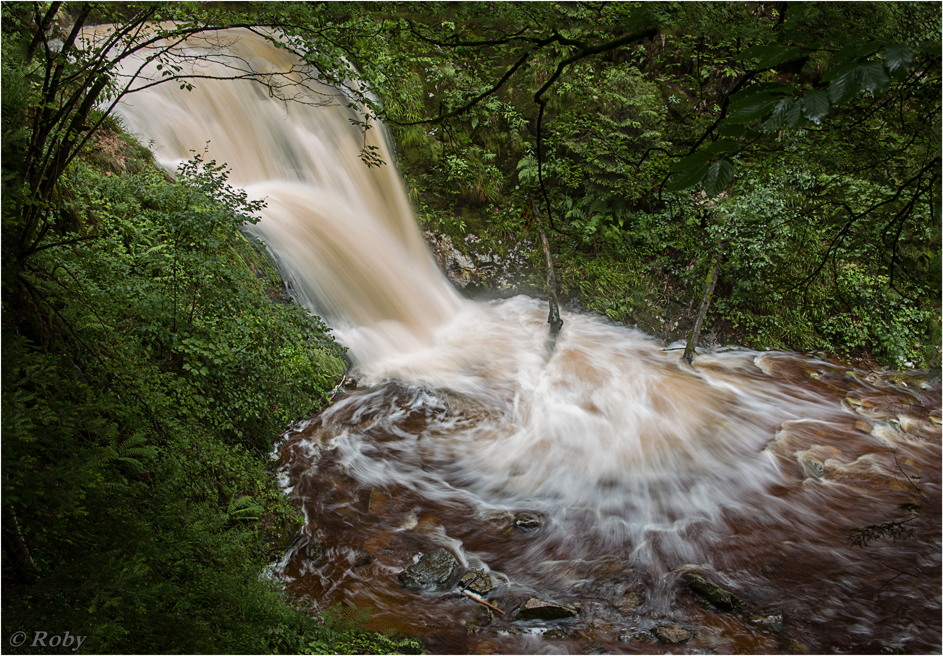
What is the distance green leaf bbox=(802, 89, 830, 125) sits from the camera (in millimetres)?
1051

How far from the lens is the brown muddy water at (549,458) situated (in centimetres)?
411

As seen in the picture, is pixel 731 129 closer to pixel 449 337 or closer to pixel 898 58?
pixel 898 58

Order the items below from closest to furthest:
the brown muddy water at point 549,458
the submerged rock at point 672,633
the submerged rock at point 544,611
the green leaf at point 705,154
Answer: the green leaf at point 705,154 → the submerged rock at point 672,633 → the submerged rock at point 544,611 → the brown muddy water at point 549,458

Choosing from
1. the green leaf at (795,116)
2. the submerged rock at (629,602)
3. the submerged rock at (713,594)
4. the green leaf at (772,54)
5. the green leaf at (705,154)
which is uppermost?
the green leaf at (772,54)

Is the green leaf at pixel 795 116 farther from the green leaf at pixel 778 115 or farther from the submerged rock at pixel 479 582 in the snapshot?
the submerged rock at pixel 479 582

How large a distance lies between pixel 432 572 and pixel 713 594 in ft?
7.97

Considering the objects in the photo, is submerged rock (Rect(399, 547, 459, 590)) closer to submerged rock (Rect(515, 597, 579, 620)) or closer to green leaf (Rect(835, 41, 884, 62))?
submerged rock (Rect(515, 597, 579, 620))

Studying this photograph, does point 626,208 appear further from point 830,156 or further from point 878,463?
point 830,156

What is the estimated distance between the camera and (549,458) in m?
6.28

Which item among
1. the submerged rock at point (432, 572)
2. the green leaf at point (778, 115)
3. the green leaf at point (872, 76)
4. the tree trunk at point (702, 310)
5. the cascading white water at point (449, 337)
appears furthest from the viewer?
the tree trunk at point (702, 310)

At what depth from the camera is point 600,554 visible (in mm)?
4852

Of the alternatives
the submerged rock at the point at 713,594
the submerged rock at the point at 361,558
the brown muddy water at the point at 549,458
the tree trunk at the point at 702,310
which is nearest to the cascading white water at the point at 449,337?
the brown muddy water at the point at 549,458

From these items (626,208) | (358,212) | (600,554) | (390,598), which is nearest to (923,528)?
(600,554)
